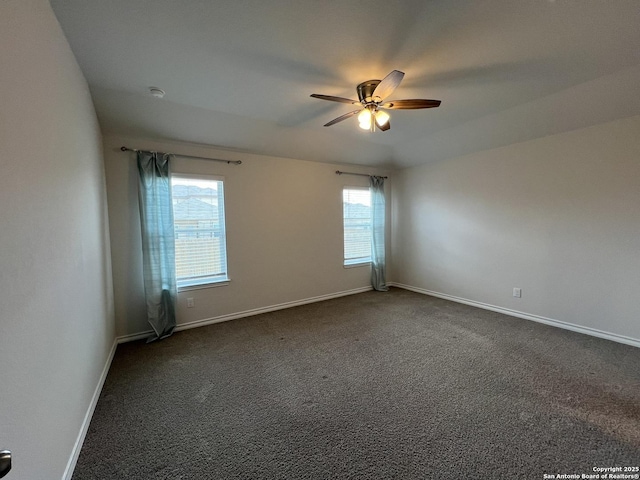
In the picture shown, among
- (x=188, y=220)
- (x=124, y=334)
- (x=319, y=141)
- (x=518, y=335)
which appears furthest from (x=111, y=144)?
(x=518, y=335)

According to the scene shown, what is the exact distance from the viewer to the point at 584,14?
67.4 inches

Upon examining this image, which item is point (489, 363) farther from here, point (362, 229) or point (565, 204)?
point (362, 229)

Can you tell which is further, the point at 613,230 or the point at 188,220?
the point at 188,220

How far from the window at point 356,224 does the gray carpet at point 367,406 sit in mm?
1972

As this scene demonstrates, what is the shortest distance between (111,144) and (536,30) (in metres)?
4.08

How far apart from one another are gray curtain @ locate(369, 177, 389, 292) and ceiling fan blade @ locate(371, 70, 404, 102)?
2792 millimetres

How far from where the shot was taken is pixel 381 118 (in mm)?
2607

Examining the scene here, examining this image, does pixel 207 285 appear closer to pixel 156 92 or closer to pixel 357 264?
pixel 156 92

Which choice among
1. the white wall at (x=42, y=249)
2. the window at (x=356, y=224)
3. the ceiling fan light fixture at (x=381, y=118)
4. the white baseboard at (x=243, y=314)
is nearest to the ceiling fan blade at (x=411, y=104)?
the ceiling fan light fixture at (x=381, y=118)

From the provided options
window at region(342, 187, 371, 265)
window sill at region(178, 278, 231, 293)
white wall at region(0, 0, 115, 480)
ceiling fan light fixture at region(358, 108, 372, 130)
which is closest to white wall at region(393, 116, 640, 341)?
window at region(342, 187, 371, 265)

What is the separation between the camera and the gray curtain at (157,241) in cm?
318

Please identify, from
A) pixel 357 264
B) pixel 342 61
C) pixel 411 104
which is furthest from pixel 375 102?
pixel 357 264

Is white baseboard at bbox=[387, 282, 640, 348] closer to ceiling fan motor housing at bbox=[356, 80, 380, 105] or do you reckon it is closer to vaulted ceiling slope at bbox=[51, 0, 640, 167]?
vaulted ceiling slope at bbox=[51, 0, 640, 167]

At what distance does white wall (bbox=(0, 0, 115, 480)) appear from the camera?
991 mm
